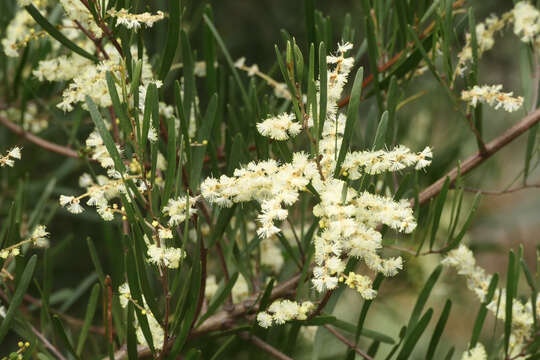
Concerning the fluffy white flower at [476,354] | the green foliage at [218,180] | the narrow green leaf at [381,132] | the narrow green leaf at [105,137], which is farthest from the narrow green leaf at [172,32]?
the fluffy white flower at [476,354]

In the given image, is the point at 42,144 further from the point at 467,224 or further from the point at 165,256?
the point at 467,224

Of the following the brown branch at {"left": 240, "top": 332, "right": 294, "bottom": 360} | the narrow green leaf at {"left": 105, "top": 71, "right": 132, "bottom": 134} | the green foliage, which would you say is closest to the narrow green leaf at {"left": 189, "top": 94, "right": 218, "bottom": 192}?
the green foliage

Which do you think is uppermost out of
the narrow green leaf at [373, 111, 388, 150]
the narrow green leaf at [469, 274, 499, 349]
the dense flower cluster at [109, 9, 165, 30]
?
the dense flower cluster at [109, 9, 165, 30]

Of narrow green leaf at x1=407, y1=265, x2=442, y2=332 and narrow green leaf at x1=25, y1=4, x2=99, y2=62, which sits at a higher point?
narrow green leaf at x1=25, y1=4, x2=99, y2=62

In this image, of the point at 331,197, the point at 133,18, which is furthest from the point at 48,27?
the point at 331,197

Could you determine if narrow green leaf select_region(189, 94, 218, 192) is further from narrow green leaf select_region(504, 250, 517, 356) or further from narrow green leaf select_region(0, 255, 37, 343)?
narrow green leaf select_region(504, 250, 517, 356)

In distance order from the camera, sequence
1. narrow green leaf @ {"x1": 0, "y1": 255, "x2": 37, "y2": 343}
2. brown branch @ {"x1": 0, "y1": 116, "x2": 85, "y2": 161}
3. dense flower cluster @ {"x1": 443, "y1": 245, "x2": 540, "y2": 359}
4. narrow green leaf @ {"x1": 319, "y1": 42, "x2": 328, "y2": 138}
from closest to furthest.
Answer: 1. narrow green leaf @ {"x1": 319, "y1": 42, "x2": 328, "y2": 138}
2. narrow green leaf @ {"x1": 0, "y1": 255, "x2": 37, "y2": 343}
3. dense flower cluster @ {"x1": 443, "y1": 245, "x2": 540, "y2": 359}
4. brown branch @ {"x1": 0, "y1": 116, "x2": 85, "y2": 161}
